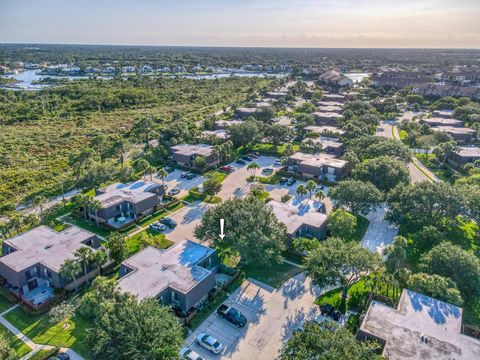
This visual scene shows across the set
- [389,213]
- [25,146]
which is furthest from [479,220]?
[25,146]

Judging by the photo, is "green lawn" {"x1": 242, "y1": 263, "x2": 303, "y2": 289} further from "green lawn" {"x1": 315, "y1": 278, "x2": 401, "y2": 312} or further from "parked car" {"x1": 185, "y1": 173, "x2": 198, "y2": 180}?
"parked car" {"x1": 185, "y1": 173, "x2": 198, "y2": 180}

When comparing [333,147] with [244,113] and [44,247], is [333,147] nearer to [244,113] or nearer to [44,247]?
[244,113]

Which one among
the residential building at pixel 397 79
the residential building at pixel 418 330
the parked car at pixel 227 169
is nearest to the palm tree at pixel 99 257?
the residential building at pixel 418 330

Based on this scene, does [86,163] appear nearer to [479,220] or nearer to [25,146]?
[25,146]

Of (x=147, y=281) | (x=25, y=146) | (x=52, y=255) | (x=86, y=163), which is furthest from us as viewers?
(x=25, y=146)

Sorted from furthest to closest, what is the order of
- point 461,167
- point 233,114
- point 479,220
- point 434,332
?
point 233,114, point 461,167, point 479,220, point 434,332

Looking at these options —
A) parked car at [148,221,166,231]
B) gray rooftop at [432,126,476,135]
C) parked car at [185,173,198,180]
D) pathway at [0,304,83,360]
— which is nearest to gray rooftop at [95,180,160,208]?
parked car at [148,221,166,231]

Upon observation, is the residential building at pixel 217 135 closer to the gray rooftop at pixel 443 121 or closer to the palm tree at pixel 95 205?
the palm tree at pixel 95 205
